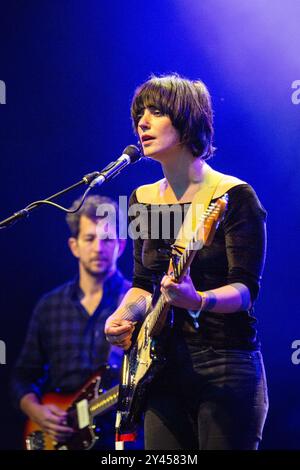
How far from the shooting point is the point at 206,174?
2.14 meters

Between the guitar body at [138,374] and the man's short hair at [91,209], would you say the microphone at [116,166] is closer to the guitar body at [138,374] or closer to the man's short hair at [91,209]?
the guitar body at [138,374]

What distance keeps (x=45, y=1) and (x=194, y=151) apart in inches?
83.8

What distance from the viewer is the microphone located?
2.12 m

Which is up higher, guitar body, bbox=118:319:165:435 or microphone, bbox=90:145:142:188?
microphone, bbox=90:145:142:188

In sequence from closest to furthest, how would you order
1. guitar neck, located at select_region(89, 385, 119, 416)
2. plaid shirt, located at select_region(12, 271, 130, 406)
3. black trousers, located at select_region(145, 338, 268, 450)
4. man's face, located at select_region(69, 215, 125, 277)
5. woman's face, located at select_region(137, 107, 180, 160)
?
black trousers, located at select_region(145, 338, 268, 450), woman's face, located at select_region(137, 107, 180, 160), guitar neck, located at select_region(89, 385, 119, 416), plaid shirt, located at select_region(12, 271, 130, 406), man's face, located at select_region(69, 215, 125, 277)

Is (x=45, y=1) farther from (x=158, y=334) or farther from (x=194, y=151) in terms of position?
(x=158, y=334)

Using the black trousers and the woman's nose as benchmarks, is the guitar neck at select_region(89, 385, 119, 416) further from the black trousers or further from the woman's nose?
the woman's nose

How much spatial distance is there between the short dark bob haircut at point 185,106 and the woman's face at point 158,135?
0.02 meters

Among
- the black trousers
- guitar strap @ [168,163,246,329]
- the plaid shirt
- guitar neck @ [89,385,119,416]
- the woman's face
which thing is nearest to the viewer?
the black trousers

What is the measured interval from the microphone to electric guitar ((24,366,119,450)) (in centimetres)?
169

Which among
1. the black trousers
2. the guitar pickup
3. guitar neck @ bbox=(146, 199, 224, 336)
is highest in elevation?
guitar neck @ bbox=(146, 199, 224, 336)

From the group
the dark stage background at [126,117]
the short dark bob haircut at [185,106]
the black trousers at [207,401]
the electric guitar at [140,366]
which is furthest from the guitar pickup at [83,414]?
the short dark bob haircut at [185,106]

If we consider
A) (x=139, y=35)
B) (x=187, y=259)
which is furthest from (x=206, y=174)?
(x=139, y=35)

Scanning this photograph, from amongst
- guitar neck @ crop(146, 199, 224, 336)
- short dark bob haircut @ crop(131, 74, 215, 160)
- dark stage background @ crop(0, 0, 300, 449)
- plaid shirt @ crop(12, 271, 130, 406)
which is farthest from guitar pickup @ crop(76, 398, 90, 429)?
guitar neck @ crop(146, 199, 224, 336)
